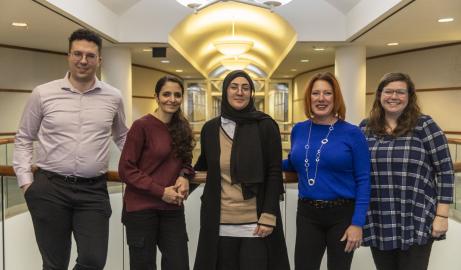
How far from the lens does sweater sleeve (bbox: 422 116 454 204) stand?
79.5 inches

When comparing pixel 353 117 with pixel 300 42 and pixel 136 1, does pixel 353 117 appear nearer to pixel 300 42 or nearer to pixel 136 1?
pixel 300 42

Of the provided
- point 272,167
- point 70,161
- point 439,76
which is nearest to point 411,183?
point 272,167

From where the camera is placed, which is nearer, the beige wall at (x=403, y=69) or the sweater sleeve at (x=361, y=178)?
the sweater sleeve at (x=361, y=178)

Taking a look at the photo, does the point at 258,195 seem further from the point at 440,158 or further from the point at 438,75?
the point at 438,75

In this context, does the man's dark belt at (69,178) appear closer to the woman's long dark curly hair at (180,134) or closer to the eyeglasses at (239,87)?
the woman's long dark curly hair at (180,134)

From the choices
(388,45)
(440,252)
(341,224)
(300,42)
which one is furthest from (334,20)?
(341,224)

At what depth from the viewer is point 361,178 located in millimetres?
2045

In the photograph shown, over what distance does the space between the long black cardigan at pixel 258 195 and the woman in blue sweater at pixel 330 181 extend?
Answer: 135 millimetres

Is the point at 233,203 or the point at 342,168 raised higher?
the point at 342,168

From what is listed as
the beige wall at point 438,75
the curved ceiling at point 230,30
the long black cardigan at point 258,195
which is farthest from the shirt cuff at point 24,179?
the beige wall at point 438,75

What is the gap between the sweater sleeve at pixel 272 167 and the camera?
206cm

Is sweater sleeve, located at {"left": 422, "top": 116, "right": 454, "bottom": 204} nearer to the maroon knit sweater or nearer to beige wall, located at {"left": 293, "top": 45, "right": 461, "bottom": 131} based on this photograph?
the maroon knit sweater

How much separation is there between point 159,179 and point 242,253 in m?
0.56

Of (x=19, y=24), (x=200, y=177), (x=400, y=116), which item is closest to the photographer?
(x=400, y=116)
